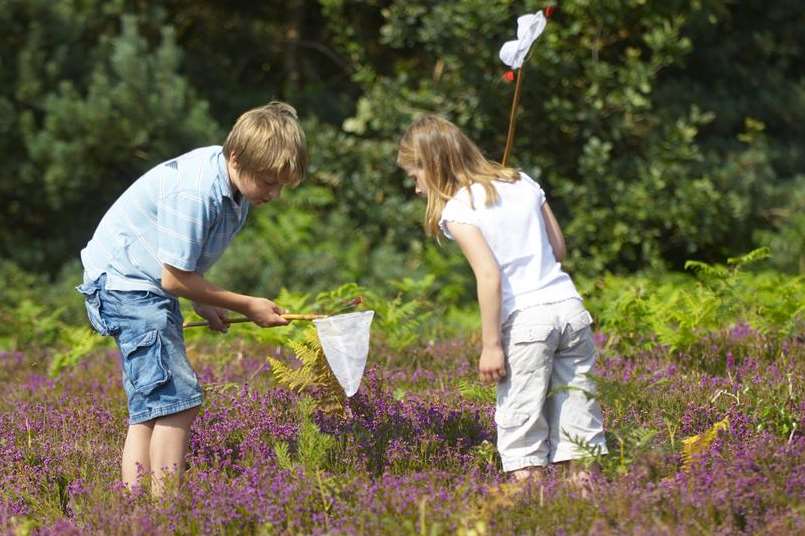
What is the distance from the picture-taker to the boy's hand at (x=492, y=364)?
4.25 metres

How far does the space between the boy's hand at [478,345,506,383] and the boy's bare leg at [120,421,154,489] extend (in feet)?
4.52

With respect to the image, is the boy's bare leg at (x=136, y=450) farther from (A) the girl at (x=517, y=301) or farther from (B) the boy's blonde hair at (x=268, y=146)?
(A) the girl at (x=517, y=301)

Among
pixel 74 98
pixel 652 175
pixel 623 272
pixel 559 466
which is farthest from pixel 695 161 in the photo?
pixel 559 466

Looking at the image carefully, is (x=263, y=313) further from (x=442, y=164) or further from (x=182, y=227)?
(x=442, y=164)

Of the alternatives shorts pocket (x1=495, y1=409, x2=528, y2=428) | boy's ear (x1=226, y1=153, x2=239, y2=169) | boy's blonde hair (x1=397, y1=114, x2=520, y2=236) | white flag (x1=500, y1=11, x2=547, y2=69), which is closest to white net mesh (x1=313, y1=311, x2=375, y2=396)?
boy's blonde hair (x1=397, y1=114, x2=520, y2=236)

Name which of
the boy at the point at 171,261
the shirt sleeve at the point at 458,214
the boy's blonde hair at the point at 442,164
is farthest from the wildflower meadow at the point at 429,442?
the boy's blonde hair at the point at 442,164

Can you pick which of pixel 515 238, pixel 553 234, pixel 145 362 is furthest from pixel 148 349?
pixel 553 234

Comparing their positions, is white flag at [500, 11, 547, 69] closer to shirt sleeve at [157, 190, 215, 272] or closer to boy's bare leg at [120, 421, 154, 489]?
shirt sleeve at [157, 190, 215, 272]

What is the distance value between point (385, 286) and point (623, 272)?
2.36 meters

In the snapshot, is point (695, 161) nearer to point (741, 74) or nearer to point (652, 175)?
point (652, 175)

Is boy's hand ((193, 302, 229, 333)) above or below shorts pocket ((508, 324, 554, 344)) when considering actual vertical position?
below

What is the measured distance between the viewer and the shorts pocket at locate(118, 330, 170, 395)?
434 centimetres

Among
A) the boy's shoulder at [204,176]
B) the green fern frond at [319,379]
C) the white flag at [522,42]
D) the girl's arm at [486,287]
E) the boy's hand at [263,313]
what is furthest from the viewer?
the green fern frond at [319,379]

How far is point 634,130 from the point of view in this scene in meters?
11.0
